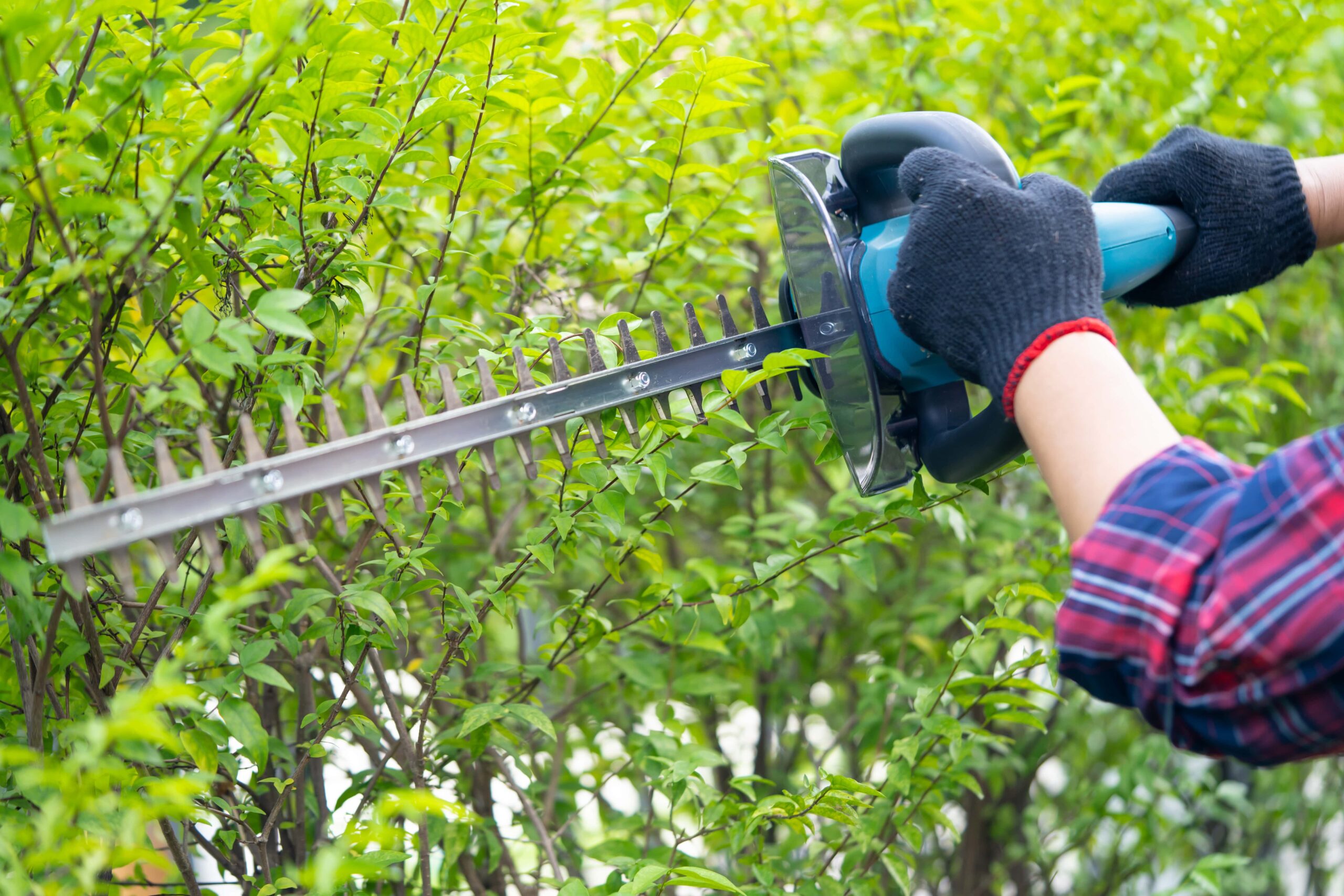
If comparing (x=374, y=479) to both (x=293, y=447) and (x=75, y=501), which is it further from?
(x=75, y=501)

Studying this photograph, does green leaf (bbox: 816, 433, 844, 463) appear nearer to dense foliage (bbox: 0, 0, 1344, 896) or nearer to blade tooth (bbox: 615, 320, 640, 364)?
dense foliage (bbox: 0, 0, 1344, 896)

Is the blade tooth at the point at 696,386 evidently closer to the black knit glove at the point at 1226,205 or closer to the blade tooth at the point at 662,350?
the blade tooth at the point at 662,350

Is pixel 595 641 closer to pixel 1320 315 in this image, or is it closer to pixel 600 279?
pixel 600 279

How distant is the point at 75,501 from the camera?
33.8 inches

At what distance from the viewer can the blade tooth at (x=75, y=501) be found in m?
0.85

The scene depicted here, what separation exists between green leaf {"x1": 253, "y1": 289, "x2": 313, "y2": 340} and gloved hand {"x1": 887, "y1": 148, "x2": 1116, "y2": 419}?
1.93 feet

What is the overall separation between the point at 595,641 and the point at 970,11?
4.50ft

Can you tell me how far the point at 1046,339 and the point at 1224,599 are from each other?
28cm

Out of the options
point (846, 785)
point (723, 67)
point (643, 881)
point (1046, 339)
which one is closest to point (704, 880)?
point (643, 881)

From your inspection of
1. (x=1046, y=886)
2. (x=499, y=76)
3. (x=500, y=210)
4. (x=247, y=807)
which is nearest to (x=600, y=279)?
(x=500, y=210)

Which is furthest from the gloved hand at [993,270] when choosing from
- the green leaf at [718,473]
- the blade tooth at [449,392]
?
the blade tooth at [449,392]

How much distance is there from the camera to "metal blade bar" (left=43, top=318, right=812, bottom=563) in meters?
0.85

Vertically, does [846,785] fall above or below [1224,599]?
below

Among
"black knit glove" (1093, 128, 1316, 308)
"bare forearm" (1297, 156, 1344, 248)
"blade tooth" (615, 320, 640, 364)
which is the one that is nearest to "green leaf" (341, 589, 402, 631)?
"blade tooth" (615, 320, 640, 364)
